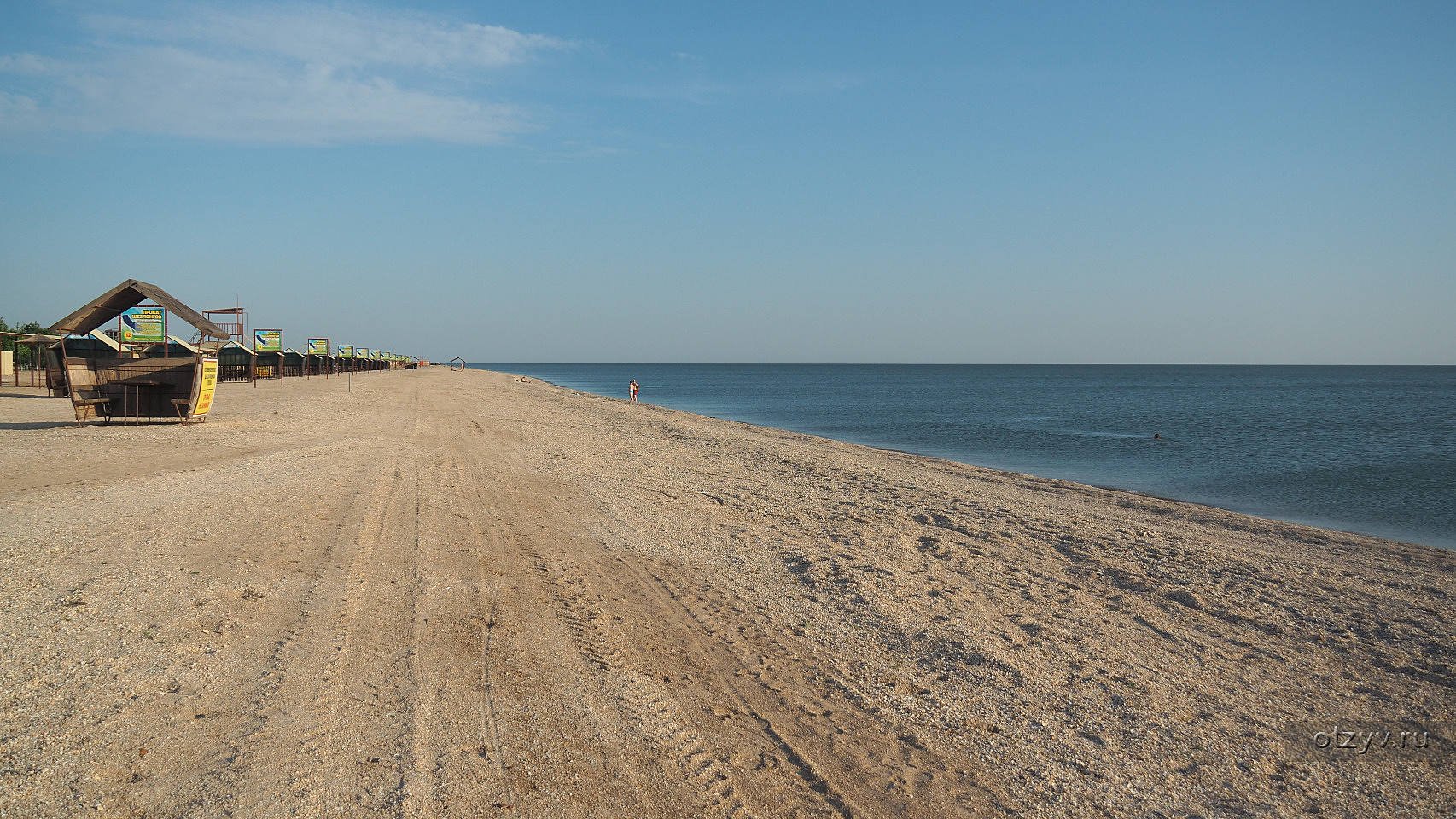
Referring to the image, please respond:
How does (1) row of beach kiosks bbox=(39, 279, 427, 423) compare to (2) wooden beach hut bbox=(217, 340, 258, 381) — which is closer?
(1) row of beach kiosks bbox=(39, 279, 427, 423)

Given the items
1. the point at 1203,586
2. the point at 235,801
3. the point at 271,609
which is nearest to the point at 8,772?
the point at 235,801

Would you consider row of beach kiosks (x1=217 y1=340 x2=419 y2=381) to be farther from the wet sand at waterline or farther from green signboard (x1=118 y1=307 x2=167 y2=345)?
the wet sand at waterline

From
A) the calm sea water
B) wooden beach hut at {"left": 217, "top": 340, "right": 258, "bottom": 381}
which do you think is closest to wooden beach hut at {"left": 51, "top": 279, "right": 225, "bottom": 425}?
the calm sea water

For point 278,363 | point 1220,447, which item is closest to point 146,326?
point 278,363

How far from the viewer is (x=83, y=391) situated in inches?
587

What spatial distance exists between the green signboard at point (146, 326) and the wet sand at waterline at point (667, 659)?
34.8 ft

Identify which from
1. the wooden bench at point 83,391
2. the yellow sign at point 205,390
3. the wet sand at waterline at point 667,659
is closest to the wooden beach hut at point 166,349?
the yellow sign at point 205,390

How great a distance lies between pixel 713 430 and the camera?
80.1 ft

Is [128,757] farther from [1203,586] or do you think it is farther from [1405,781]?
[1203,586]

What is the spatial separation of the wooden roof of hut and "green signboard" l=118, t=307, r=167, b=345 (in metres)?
1.45

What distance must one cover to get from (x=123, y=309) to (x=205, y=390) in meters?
3.80

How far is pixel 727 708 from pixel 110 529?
5.83m

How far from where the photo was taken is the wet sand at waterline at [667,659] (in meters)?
3.46

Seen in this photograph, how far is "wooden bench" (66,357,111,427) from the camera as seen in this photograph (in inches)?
575
